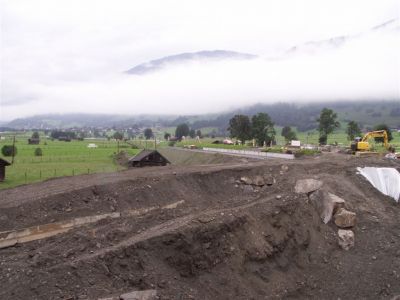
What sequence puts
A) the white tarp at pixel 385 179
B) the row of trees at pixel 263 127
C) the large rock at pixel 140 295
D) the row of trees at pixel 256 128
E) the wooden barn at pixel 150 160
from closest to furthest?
the large rock at pixel 140 295
the white tarp at pixel 385 179
the wooden barn at pixel 150 160
the row of trees at pixel 263 127
the row of trees at pixel 256 128

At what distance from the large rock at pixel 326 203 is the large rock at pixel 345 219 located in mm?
428

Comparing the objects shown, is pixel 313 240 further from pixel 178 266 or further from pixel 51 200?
pixel 51 200

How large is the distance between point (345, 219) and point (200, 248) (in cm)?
896

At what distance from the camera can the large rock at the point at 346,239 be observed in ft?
73.9

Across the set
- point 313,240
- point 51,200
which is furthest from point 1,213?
point 313,240

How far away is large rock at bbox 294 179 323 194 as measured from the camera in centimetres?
2572

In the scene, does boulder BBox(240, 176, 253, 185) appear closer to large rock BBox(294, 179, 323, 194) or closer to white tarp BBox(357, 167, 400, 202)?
large rock BBox(294, 179, 323, 194)

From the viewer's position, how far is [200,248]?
1861 cm

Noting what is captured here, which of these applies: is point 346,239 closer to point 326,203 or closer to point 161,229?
point 326,203

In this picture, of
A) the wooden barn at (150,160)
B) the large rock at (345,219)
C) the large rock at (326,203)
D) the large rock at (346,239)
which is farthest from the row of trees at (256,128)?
the large rock at (346,239)

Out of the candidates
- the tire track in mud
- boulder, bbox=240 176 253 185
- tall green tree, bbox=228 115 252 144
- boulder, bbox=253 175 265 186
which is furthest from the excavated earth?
tall green tree, bbox=228 115 252 144

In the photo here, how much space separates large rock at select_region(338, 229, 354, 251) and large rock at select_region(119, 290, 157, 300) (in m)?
11.0

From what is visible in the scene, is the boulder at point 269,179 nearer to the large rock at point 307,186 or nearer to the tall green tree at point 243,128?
the large rock at point 307,186

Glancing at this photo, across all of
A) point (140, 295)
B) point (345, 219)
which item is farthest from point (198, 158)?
point (140, 295)
